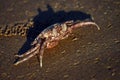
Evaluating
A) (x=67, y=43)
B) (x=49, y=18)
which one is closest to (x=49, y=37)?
(x=67, y=43)

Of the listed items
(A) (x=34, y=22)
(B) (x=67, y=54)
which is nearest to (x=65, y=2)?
(A) (x=34, y=22)

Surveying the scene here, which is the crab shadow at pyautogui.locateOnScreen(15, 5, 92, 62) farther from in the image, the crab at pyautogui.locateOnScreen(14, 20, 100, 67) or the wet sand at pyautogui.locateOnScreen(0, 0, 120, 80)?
the crab at pyautogui.locateOnScreen(14, 20, 100, 67)

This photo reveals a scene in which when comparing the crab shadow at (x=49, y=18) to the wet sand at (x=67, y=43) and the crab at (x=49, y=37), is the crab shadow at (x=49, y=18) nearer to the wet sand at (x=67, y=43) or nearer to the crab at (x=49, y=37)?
the wet sand at (x=67, y=43)

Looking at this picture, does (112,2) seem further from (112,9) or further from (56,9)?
(56,9)

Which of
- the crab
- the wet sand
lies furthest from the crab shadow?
the crab

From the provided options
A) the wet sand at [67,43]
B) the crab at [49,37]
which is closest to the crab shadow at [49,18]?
the wet sand at [67,43]
